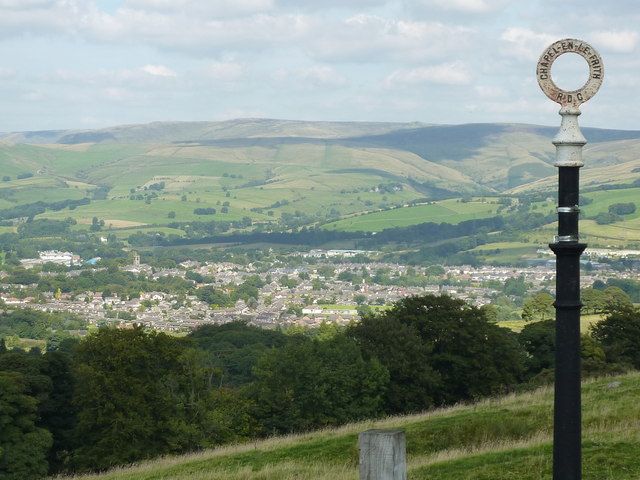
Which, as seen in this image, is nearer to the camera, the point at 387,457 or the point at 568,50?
the point at 387,457

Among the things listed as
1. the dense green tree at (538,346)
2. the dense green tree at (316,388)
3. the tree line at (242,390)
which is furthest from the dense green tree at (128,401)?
the dense green tree at (538,346)

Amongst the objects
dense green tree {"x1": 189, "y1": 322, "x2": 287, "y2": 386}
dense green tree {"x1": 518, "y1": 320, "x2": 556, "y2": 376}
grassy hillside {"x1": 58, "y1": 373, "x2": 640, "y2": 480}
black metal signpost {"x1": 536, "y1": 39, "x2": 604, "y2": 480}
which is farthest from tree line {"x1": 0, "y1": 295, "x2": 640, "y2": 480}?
black metal signpost {"x1": 536, "y1": 39, "x2": 604, "y2": 480}

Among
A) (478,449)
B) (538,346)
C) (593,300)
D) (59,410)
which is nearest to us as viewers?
(478,449)

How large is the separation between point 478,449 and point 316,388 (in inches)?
828

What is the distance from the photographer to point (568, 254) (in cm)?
841

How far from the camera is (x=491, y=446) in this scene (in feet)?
61.8

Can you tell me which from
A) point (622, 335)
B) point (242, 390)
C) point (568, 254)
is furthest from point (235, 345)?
point (568, 254)

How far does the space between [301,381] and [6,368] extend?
39.8 feet

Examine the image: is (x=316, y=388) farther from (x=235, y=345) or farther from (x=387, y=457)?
(x=235, y=345)

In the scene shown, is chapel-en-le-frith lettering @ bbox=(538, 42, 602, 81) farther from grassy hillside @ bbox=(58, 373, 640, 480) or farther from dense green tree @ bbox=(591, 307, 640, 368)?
dense green tree @ bbox=(591, 307, 640, 368)

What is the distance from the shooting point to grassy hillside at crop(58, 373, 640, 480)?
593 inches

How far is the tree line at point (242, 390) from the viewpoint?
35.3 m

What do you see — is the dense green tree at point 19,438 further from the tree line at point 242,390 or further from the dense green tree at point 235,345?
the dense green tree at point 235,345

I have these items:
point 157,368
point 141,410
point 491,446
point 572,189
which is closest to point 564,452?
point 572,189
